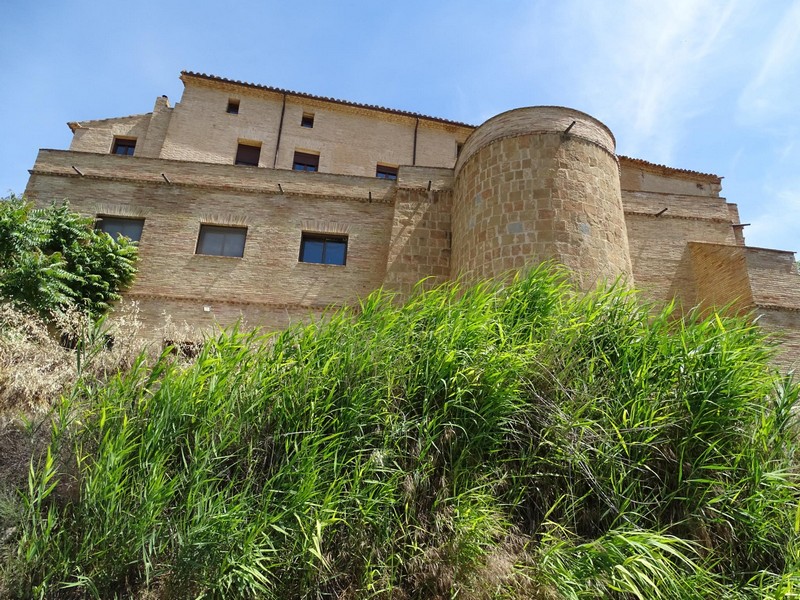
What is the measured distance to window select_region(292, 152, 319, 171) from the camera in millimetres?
16361

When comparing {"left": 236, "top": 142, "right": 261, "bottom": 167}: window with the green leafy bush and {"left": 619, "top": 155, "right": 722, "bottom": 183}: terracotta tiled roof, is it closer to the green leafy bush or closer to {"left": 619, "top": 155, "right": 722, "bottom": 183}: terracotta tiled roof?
the green leafy bush

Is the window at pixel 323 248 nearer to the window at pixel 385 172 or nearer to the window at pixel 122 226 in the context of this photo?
the window at pixel 122 226

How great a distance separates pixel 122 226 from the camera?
11.4m

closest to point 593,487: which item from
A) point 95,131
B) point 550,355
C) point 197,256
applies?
point 550,355

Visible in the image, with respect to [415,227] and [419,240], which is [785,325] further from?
[415,227]

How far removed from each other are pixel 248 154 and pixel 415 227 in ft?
25.1

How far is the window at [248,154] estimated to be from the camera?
16.1 meters

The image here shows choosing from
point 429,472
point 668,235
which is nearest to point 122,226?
point 429,472

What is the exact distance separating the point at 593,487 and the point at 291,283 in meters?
7.98

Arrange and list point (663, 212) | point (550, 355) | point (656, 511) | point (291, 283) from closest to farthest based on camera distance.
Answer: point (656, 511), point (550, 355), point (291, 283), point (663, 212)

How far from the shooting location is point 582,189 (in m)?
9.28

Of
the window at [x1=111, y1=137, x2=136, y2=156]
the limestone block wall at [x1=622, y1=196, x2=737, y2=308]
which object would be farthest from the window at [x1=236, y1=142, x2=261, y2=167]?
the limestone block wall at [x1=622, y1=196, x2=737, y2=308]

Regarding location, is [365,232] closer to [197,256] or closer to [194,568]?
[197,256]

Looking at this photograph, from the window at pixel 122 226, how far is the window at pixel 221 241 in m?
1.33
